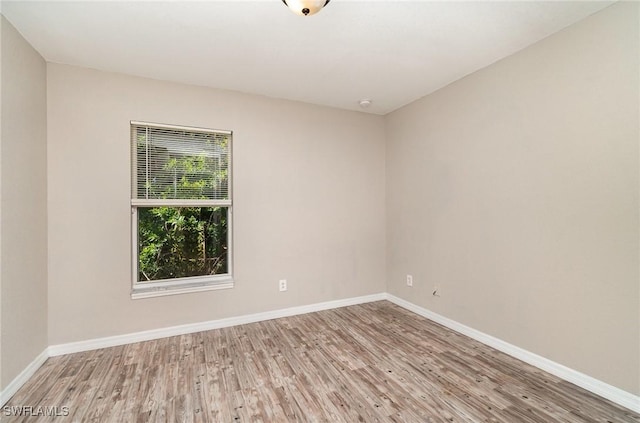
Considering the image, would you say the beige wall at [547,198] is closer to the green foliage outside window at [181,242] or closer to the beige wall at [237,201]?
the beige wall at [237,201]

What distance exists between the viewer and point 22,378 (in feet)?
6.79

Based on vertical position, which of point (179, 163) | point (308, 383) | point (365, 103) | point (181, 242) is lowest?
point (308, 383)

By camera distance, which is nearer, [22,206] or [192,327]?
[22,206]

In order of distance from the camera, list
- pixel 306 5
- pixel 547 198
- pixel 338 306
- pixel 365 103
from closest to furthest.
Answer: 1. pixel 306 5
2. pixel 547 198
3. pixel 365 103
4. pixel 338 306

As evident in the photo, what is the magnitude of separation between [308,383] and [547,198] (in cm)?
225

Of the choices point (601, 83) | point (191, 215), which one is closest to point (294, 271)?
point (191, 215)

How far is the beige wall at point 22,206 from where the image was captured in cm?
193

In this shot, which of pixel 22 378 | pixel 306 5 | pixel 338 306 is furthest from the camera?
pixel 338 306

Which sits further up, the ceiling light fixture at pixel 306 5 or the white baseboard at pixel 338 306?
the ceiling light fixture at pixel 306 5

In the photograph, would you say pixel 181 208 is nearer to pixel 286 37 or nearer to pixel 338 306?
pixel 286 37

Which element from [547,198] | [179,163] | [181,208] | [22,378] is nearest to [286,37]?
[179,163]

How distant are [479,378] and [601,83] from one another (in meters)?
2.18

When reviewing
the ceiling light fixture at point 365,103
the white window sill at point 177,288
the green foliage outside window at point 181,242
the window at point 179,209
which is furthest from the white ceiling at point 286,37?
the white window sill at point 177,288

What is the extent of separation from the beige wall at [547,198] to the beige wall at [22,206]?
3564mm
